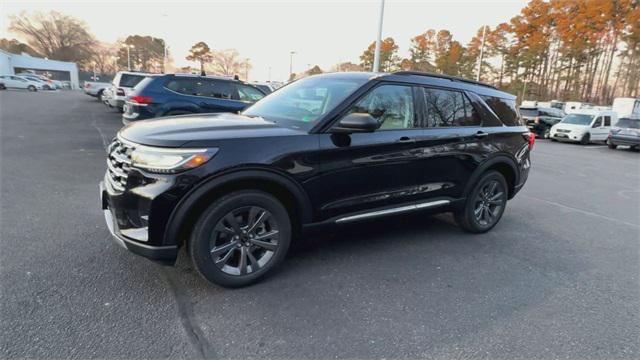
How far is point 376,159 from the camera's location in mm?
3451

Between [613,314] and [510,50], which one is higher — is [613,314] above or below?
below

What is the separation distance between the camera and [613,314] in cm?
301

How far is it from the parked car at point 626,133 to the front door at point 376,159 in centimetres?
1835

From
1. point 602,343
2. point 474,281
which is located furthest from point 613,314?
point 474,281

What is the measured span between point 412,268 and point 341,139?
1.41 metres

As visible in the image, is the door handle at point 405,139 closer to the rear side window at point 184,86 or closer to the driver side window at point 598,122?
the rear side window at point 184,86

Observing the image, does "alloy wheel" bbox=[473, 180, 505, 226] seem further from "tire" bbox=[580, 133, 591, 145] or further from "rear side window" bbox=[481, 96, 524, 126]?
"tire" bbox=[580, 133, 591, 145]

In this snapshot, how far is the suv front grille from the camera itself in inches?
108

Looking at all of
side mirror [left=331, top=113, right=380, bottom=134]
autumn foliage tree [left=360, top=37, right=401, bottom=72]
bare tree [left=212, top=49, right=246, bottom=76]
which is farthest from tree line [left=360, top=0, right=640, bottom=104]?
side mirror [left=331, top=113, right=380, bottom=134]

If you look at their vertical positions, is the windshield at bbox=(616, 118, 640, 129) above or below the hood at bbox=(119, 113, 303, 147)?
above

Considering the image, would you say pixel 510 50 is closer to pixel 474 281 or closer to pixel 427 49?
pixel 427 49

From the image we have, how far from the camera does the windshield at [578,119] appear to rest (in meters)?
19.3

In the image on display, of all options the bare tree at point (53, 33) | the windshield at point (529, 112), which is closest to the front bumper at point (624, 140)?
the windshield at point (529, 112)

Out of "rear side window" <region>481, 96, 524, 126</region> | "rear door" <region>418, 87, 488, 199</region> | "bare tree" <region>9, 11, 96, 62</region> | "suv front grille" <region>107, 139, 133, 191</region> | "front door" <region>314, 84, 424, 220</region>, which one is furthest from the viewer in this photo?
"bare tree" <region>9, 11, 96, 62</region>
